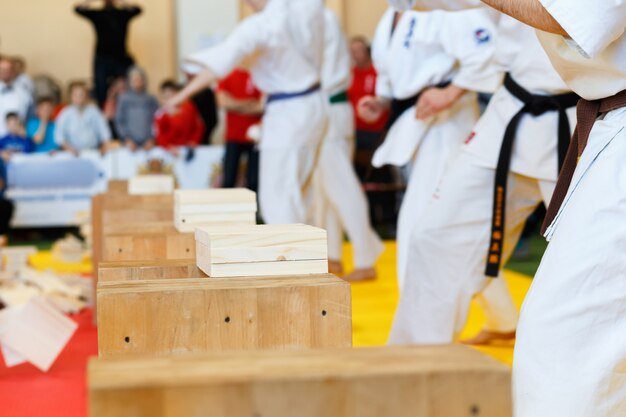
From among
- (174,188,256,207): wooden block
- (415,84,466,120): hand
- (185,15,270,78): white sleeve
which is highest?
(185,15,270,78): white sleeve

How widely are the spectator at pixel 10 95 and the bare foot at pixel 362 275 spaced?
17.8 feet

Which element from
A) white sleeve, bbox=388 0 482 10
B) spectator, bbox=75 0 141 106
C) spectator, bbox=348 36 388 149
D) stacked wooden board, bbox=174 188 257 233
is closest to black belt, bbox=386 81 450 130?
white sleeve, bbox=388 0 482 10

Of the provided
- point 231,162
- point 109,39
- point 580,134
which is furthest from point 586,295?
point 109,39

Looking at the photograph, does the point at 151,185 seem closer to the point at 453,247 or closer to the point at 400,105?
the point at 400,105

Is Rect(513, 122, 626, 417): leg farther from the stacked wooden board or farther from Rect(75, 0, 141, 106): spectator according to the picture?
Rect(75, 0, 141, 106): spectator

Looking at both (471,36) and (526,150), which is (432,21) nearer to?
(471,36)

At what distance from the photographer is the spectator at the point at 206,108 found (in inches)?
405

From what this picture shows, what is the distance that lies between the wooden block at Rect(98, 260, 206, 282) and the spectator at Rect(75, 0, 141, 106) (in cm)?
950

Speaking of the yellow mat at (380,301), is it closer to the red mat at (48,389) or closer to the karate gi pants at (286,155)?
the karate gi pants at (286,155)

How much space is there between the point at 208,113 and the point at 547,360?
8.77 metres

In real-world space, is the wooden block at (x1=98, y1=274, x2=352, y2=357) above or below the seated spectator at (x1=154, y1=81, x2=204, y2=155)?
above

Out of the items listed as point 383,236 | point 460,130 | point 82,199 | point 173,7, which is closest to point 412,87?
point 460,130

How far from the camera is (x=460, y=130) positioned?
3.95 meters

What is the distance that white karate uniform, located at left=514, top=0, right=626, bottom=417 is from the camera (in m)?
1.81
